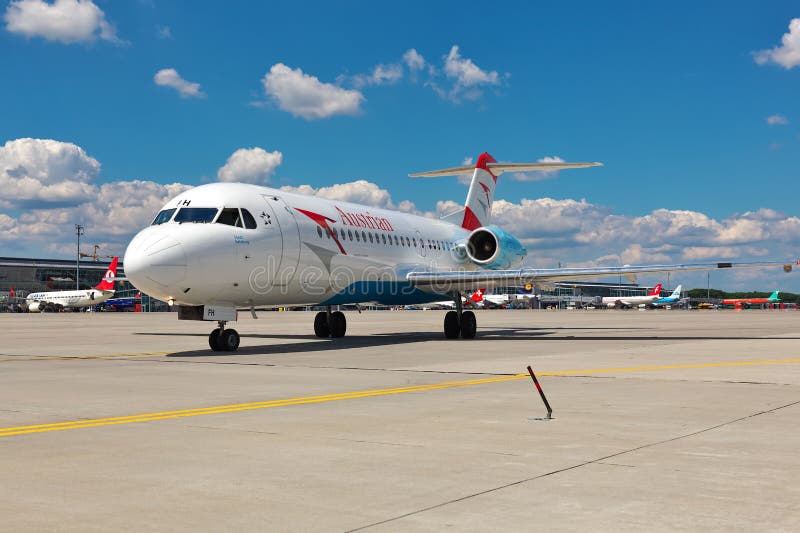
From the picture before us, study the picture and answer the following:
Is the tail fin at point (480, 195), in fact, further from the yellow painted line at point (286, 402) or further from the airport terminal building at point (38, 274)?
the airport terminal building at point (38, 274)

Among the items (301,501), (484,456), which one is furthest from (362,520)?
(484,456)

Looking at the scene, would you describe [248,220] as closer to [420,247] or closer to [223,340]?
[223,340]

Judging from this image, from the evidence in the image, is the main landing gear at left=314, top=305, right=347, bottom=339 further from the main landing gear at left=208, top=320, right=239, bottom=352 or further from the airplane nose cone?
the airplane nose cone

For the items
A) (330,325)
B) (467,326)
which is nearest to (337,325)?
(330,325)

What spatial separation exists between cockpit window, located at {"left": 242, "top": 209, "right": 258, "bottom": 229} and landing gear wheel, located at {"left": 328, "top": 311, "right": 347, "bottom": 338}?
7880 mm

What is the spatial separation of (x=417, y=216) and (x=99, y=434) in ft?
81.1

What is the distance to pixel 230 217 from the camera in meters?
21.0

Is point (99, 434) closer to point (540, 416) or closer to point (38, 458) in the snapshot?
point (38, 458)

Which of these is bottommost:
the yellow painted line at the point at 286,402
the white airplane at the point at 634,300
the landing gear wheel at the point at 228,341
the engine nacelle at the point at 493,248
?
the yellow painted line at the point at 286,402

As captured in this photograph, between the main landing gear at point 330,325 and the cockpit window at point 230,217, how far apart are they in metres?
8.23

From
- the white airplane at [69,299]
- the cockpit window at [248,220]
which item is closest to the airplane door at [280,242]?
the cockpit window at [248,220]

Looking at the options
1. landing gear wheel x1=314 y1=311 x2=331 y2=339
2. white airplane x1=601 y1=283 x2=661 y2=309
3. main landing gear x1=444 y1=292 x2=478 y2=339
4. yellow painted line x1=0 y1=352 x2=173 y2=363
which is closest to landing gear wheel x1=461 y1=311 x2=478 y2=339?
main landing gear x1=444 y1=292 x2=478 y2=339

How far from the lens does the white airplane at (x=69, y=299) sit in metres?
84.9

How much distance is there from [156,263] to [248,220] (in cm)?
319
